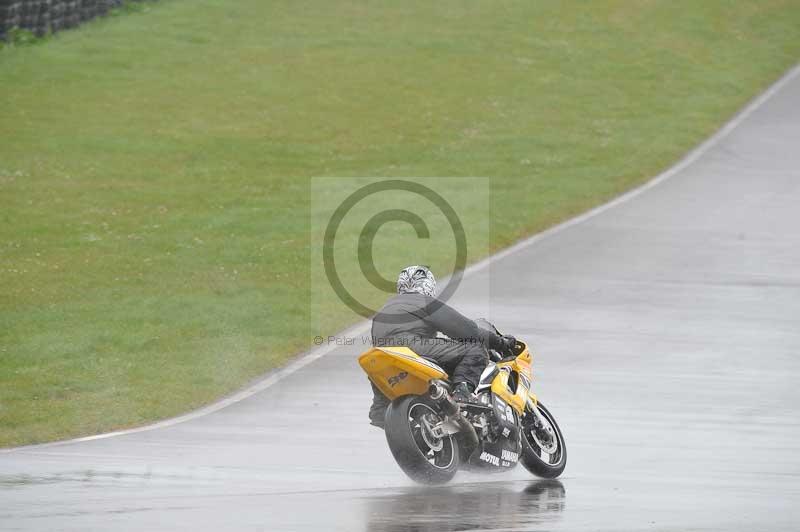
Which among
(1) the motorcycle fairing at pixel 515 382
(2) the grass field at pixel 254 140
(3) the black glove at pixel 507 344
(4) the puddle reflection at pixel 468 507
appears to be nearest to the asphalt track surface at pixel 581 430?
(4) the puddle reflection at pixel 468 507

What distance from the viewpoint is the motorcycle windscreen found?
11.2 m

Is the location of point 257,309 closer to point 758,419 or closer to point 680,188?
point 758,419

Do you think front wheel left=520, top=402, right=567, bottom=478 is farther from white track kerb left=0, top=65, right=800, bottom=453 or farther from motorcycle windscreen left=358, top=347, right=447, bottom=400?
white track kerb left=0, top=65, right=800, bottom=453

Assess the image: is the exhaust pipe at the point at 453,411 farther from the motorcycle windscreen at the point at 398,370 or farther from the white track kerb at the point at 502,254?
the white track kerb at the point at 502,254

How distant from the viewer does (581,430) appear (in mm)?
13984

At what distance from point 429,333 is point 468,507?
6.35 ft

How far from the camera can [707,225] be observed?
25609 millimetres

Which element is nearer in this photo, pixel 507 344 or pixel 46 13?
pixel 507 344

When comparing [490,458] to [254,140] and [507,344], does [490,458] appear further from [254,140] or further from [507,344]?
[254,140]

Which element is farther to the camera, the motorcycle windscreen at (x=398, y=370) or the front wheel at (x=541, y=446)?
the front wheel at (x=541, y=446)

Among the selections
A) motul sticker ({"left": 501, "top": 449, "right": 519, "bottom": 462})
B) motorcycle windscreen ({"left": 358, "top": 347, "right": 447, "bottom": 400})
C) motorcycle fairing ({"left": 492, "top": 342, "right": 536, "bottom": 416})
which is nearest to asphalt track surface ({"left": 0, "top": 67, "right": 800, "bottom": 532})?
motul sticker ({"left": 501, "top": 449, "right": 519, "bottom": 462})

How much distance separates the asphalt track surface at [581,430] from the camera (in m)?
9.94

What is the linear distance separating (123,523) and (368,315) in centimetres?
1114

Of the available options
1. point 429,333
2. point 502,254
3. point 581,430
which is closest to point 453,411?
point 429,333
